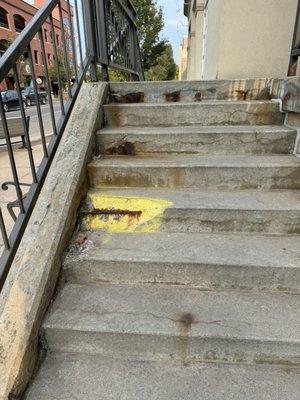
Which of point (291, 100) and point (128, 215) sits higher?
point (291, 100)

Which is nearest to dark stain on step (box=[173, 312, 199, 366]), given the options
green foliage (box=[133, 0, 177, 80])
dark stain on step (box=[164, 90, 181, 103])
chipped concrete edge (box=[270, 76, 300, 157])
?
chipped concrete edge (box=[270, 76, 300, 157])

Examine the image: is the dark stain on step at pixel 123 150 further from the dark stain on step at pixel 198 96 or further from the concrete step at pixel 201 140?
the dark stain on step at pixel 198 96

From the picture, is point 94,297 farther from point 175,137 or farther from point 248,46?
point 248,46

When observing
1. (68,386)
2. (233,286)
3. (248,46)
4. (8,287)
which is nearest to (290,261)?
(233,286)

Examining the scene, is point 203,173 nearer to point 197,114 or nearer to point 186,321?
point 197,114

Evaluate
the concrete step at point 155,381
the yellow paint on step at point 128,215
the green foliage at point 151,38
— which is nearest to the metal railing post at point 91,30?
the yellow paint on step at point 128,215

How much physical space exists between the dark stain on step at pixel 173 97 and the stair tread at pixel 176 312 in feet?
5.55

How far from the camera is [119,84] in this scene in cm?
265

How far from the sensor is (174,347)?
4.76 feet

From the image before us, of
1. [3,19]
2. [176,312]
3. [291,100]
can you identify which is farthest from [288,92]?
[3,19]

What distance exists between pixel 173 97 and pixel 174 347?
203cm

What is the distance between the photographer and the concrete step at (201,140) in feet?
7.36

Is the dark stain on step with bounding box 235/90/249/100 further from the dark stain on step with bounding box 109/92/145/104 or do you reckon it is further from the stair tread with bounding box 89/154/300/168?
the dark stain on step with bounding box 109/92/145/104

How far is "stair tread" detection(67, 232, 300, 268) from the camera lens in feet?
5.39
